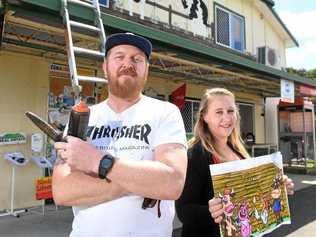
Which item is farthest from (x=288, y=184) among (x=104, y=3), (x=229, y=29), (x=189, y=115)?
(x=229, y=29)

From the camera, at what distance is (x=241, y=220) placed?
2.26 meters

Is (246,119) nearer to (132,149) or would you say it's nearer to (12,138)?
(12,138)

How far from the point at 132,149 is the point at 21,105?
20.4 ft

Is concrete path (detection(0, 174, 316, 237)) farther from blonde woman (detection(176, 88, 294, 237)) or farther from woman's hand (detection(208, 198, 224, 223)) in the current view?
woman's hand (detection(208, 198, 224, 223))

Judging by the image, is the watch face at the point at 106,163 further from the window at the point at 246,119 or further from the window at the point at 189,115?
the window at the point at 246,119

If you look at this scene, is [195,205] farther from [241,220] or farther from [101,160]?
[101,160]

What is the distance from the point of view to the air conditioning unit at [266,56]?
15363mm

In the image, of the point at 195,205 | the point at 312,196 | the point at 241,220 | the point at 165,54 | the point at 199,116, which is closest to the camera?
the point at 241,220

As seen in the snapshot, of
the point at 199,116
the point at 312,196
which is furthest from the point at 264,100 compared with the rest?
the point at 199,116

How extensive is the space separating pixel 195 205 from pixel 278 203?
1.74ft

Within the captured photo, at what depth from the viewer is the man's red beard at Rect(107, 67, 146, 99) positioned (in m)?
1.95

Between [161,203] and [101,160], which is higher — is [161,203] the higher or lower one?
the lower one

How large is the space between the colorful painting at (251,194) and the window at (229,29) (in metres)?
11.0

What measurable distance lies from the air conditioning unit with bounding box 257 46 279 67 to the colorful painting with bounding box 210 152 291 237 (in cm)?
1324
